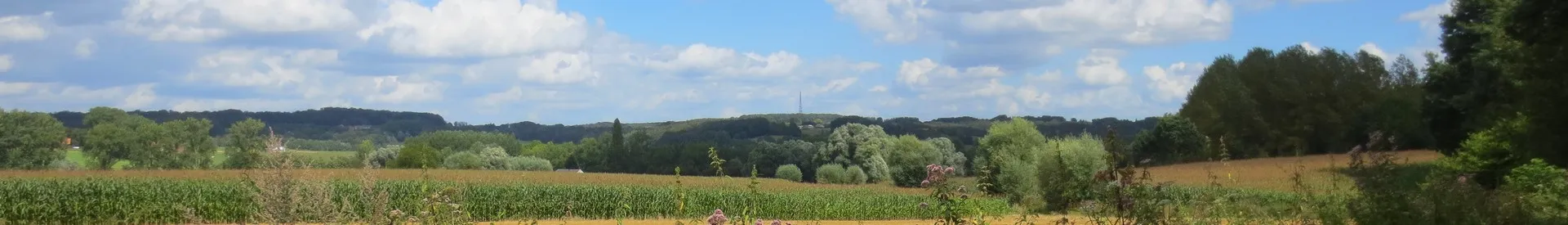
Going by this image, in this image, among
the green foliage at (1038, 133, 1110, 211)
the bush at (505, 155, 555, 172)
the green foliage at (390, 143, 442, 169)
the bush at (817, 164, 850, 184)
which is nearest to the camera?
the green foliage at (1038, 133, 1110, 211)

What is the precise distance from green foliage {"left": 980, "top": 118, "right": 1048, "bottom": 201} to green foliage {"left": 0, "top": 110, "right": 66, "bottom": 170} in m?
57.2

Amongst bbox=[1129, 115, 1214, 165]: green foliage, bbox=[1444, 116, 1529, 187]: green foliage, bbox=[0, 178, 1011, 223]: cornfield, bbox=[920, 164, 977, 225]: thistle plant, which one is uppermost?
bbox=[1129, 115, 1214, 165]: green foliage

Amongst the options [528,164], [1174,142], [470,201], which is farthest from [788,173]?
[470,201]

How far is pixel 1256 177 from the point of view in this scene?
1753 inches

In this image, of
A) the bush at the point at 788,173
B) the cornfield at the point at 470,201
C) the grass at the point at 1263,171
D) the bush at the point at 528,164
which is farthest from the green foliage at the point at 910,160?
the cornfield at the point at 470,201

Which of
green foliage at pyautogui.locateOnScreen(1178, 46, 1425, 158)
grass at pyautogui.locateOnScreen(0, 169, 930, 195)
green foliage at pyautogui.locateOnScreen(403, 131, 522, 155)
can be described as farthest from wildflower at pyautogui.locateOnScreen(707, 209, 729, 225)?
green foliage at pyautogui.locateOnScreen(403, 131, 522, 155)

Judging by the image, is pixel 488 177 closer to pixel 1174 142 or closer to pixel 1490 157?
pixel 1490 157

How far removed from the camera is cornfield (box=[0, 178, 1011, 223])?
22531mm

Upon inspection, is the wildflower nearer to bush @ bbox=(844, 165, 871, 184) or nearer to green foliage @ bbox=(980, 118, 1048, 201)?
green foliage @ bbox=(980, 118, 1048, 201)

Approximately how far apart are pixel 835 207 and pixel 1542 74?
1694 centimetres

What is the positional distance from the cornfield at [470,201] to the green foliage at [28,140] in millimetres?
53023

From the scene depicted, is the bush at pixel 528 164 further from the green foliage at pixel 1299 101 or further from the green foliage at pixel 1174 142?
the green foliage at pixel 1299 101

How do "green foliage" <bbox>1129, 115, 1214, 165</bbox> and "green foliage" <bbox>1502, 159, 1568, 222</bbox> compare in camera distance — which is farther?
"green foliage" <bbox>1129, 115, 1214, 165</bbox>

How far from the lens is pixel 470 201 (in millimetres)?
25188
